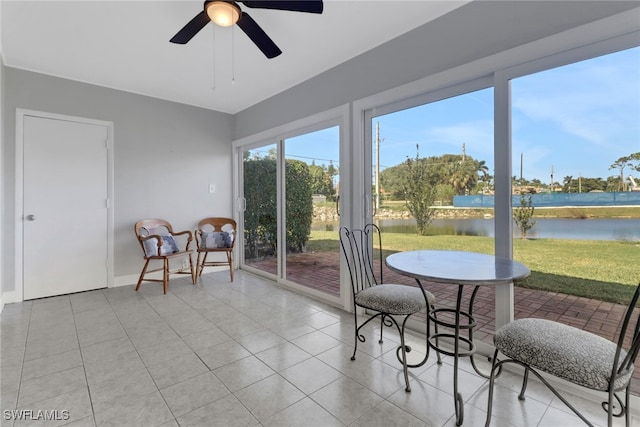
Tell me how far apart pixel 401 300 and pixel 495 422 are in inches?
28.7

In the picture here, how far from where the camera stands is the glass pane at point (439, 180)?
2.12 meters

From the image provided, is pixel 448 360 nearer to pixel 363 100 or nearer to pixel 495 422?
pixel 495 422

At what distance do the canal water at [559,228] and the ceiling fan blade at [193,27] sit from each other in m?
2.22

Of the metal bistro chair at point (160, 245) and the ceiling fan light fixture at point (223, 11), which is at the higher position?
the ceiling fan light fixture at point (223, 11)

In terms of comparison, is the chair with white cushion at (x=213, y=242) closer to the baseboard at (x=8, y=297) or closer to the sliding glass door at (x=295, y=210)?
the sliding glass door at (x=295, y=210)

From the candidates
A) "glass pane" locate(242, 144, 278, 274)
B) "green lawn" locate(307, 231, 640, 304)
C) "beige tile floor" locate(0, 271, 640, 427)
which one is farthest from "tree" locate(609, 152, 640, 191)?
"glass pane" locate(242, 144, 278, 274)

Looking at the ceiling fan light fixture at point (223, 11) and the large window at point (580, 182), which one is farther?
the ceiling fan light fixture at point (223, 11)

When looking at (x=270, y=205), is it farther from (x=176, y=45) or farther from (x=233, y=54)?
(x=176, y=45)

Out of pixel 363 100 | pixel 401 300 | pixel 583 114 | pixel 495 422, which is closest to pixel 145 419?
pixel 401 300

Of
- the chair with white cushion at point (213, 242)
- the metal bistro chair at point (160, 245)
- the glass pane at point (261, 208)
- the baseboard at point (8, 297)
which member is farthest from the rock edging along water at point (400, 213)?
the baseboard at point (8, 297)

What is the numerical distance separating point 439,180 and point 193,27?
7.20ft

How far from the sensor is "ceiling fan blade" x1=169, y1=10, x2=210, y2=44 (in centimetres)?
193

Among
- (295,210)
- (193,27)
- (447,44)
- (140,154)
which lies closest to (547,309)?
(447,44)

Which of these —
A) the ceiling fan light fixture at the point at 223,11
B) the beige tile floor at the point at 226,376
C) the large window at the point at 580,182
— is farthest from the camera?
the ceiling fan light fixture at the point at 223,11
